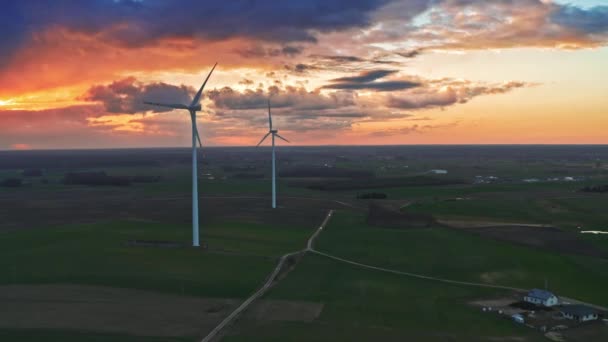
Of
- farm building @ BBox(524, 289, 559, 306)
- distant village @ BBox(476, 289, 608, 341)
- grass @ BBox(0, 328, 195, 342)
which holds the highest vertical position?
grass @ BBox(0, 328, 195, 342)

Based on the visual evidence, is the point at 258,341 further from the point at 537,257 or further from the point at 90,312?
the point at 537,257

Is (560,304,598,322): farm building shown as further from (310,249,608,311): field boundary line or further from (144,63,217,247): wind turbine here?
(144,63,217,247): wind turbine

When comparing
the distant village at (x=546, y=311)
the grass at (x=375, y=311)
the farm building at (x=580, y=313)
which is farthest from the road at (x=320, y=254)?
the farm building at (x=580, y=313)

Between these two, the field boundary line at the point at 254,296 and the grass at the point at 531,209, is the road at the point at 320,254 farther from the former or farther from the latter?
the grass at the point at 531,209

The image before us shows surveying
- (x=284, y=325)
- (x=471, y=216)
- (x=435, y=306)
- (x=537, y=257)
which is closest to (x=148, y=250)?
(x=284, y=325)

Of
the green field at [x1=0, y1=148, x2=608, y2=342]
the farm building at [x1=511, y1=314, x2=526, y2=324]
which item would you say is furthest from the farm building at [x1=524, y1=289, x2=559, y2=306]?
the farm building at [x1=511, y1=314, x2=526, y2=324]

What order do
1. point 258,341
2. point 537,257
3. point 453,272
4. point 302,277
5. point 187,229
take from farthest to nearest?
point 187,229 < point 537,257 < point 453,272 < point 302,277 < point 258,341

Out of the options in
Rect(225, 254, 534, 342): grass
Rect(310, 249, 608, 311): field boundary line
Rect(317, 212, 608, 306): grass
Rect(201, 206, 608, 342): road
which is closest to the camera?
Rect(225, 254, 534, 342): grass

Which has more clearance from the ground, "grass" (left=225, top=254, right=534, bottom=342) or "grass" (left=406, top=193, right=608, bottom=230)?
"grass" (left=406, top=193, right=608, bottom=230)
